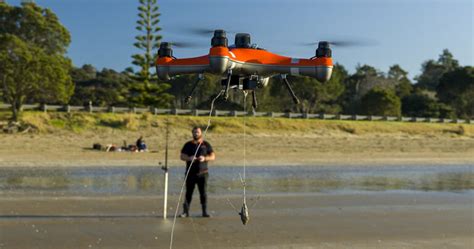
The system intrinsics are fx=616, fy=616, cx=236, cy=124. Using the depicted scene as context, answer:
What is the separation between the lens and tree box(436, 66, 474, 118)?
62.9 meters

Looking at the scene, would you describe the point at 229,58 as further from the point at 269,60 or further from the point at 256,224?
the point at 256,224

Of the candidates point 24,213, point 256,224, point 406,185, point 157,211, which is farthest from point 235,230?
point 406,185

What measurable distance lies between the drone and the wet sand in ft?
14.1

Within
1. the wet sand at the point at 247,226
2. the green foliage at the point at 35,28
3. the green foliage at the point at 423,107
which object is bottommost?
the wet sand at the point at 247,226

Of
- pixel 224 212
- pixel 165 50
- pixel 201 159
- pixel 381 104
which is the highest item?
pixel 381 104

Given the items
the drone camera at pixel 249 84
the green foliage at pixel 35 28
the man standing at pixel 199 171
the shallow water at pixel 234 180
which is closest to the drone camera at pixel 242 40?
the drone camera at pixel 249 84

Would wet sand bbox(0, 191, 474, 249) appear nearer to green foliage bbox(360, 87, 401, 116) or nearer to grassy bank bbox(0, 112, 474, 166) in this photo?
grassy bank bbox(0, 112, 474, 166)

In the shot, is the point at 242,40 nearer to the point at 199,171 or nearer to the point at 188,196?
the point at 199,171

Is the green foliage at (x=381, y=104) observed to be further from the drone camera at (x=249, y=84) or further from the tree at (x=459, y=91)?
the drone camera at (x=249, y=84)

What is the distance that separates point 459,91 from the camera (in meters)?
64.9

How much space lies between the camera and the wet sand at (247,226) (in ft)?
31.5

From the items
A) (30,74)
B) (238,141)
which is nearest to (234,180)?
(238,141)

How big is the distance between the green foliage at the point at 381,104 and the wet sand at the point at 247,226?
4167 centimetres

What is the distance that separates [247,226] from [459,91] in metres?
59.0
